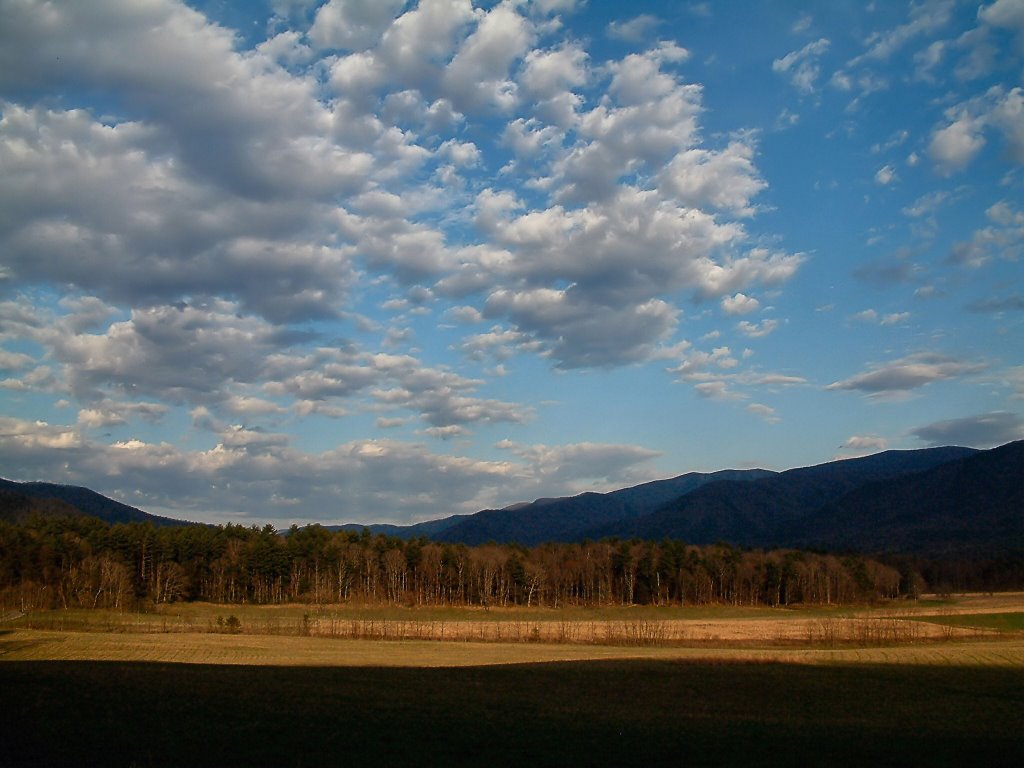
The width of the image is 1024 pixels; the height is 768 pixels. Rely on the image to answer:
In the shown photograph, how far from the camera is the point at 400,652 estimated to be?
58.7 metres

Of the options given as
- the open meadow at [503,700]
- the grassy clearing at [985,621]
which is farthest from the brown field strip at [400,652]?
the grassy clearing at [985,621]

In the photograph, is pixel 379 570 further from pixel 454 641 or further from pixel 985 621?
pixel 985 621

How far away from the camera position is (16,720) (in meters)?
25.2

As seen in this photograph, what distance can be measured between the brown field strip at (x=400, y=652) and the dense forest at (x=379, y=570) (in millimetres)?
51905

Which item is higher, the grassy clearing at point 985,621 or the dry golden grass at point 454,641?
the dry golden grass at point 454,641

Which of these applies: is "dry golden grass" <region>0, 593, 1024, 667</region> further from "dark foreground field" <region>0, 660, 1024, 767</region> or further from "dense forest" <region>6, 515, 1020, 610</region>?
"dense forest" <region>6, 515, 1020, 610</region>

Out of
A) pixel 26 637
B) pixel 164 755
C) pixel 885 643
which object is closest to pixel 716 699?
pixel 164 755

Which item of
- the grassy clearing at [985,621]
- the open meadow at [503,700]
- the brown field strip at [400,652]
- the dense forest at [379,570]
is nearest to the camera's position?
the open meadow at [503,700]

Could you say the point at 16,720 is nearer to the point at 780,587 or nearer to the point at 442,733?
the point at 442,733

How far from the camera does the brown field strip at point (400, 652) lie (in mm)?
48875

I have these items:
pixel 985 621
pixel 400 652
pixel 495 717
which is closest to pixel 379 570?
pixel 400 652

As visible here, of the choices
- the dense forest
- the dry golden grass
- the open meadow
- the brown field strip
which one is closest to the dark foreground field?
the open meadow

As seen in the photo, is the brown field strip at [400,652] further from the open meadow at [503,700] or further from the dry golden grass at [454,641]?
the open meadow at [503,700]

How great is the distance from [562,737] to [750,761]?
604 centimetres
